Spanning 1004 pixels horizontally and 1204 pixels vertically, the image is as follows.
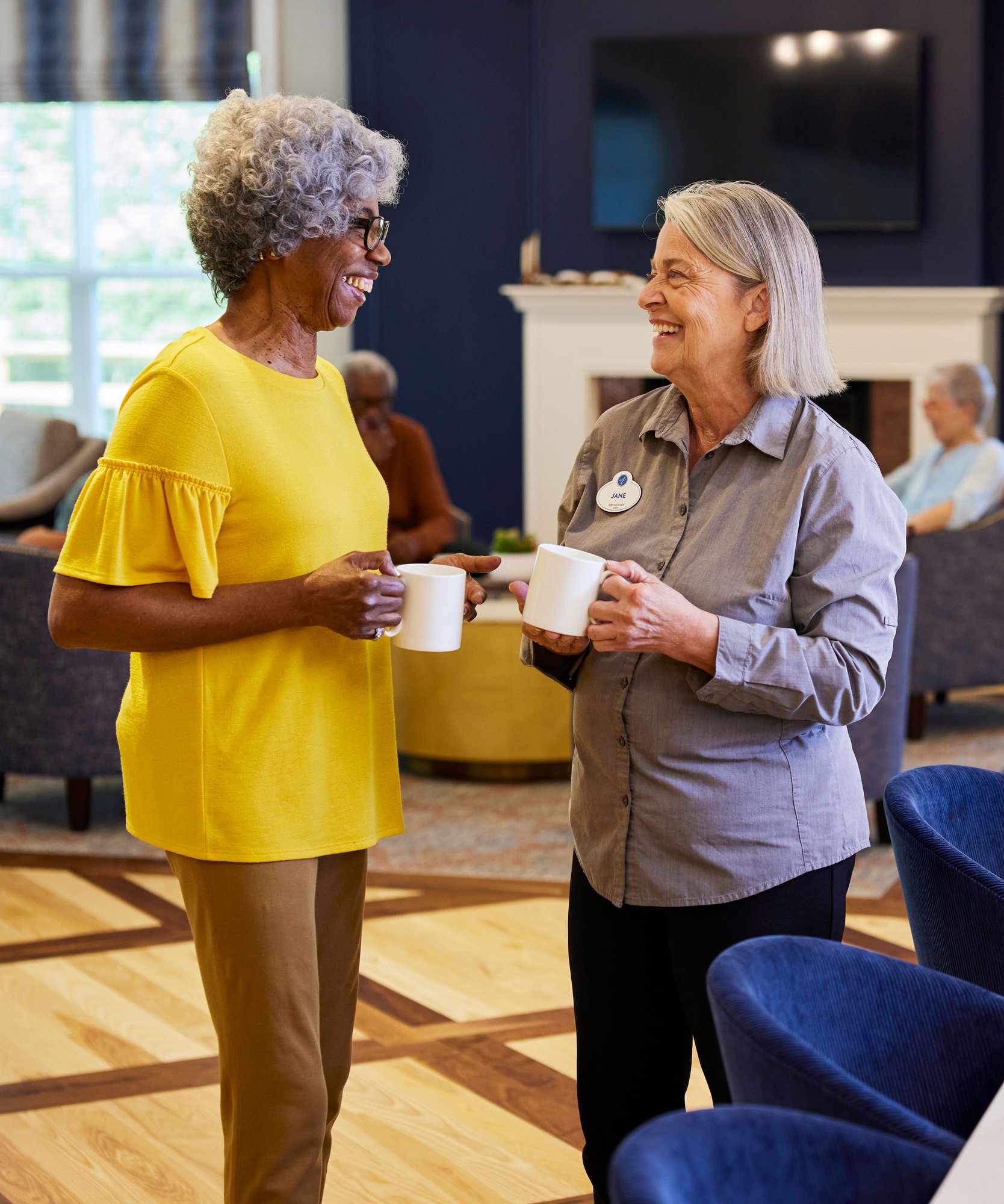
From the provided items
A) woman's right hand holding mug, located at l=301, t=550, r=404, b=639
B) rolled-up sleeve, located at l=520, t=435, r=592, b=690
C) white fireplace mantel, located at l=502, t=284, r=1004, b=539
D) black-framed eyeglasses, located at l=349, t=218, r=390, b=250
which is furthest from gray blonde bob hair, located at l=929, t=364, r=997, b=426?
woman's right hand holding mug, located at l=301, t=550, r=404, b=639

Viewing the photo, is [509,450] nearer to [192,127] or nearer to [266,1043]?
[192,127]

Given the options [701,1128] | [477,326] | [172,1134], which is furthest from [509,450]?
[701,1128]

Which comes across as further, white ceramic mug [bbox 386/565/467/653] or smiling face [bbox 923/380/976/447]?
smiling face [bbox 923/380/976/447]

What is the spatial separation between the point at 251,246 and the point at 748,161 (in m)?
6.06

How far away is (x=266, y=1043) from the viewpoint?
158 cm

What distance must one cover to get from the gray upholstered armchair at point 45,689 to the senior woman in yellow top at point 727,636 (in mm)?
2671

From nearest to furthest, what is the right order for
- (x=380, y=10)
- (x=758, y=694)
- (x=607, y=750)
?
(x=758, y=694)
(x=607, y=750)
(x=380, y=10)

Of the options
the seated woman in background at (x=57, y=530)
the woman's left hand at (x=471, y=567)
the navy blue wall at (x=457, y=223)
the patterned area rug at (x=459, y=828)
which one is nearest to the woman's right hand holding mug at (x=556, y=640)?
the woman's left hand at (x=471, y=567)

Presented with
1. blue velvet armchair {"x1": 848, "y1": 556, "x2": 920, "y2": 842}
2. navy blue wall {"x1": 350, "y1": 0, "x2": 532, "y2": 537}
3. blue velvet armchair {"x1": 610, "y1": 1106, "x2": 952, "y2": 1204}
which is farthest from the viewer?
navy blue wall {"x1": 350, "y1": 0, "x2": 532, "y2": 537}

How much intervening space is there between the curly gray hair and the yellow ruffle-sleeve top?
11 cm

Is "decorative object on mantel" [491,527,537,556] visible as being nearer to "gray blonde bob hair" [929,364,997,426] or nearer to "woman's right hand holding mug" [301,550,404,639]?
"gray blonde bob hair" [929,364,997,426]

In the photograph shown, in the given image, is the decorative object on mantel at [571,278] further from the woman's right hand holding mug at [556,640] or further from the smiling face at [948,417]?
the woman's right hand holding mug at [556,640]

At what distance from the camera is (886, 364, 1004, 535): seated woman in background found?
5.45m

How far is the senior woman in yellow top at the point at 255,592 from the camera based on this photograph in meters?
1.51
